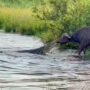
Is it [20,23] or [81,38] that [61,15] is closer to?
[81,38]

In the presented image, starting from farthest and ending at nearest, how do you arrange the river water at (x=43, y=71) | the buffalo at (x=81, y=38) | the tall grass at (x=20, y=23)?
1. the tall grass at (x=20, y=23)
2. the buffalo at (x=81, y=38)
3. the river water at (x=43, y=71)

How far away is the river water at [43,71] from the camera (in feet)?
33.9

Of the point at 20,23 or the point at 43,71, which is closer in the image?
the point at 43,71

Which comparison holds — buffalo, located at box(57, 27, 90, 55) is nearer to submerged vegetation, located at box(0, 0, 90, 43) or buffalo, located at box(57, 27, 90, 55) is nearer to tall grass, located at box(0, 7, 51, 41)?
submerged vegetation, located at box(0, 0, 90, 43)

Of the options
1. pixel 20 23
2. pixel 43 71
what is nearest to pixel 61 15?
pixel 43 71

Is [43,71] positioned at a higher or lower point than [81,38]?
higher

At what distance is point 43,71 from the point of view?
1255 centimetres

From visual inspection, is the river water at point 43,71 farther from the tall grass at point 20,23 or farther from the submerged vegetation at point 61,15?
the tall grass at point 20,23

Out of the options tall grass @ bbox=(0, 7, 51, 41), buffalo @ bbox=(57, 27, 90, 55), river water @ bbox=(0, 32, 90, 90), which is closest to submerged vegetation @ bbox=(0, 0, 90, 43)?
river water @ bbox=(0, 32, 90, 90)

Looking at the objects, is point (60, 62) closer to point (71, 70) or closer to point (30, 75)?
point (71, 70)

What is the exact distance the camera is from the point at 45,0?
19969 mm

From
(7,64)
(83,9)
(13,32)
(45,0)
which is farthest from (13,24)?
(7,64)

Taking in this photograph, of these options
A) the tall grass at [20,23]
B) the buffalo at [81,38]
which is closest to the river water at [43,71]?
the buffalo at [81,38]

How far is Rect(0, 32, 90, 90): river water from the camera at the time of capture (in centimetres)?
1033
